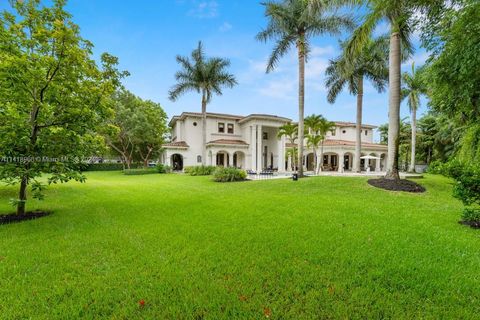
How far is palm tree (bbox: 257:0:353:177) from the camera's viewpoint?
1482 cm

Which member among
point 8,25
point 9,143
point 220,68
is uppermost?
point 220,68

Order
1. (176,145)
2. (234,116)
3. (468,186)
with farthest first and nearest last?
(234,116), (176,145), (468,186)

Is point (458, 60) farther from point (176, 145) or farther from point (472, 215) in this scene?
→ point (176, 145)

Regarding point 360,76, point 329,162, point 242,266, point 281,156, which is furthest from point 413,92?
point 242,266

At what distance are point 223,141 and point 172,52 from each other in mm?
10986

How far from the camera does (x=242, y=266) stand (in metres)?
3.42

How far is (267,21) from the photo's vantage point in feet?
52.0

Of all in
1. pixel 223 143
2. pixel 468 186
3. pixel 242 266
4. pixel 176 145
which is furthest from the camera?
pixel 176 145

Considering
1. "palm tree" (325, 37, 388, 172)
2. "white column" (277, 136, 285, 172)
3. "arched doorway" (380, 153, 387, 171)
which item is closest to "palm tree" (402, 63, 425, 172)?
"palm tree" (325, 37, 388, 172)

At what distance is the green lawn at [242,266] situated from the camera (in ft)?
8.21

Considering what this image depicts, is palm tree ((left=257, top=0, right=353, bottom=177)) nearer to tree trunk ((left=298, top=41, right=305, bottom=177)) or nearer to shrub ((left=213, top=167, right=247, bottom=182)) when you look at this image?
tree trunk ((left=298, top=41, right=305, bottom=177))

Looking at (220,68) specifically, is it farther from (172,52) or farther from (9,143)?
(9,143)

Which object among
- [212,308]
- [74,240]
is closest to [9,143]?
[74,240]

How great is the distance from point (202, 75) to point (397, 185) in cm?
1908
